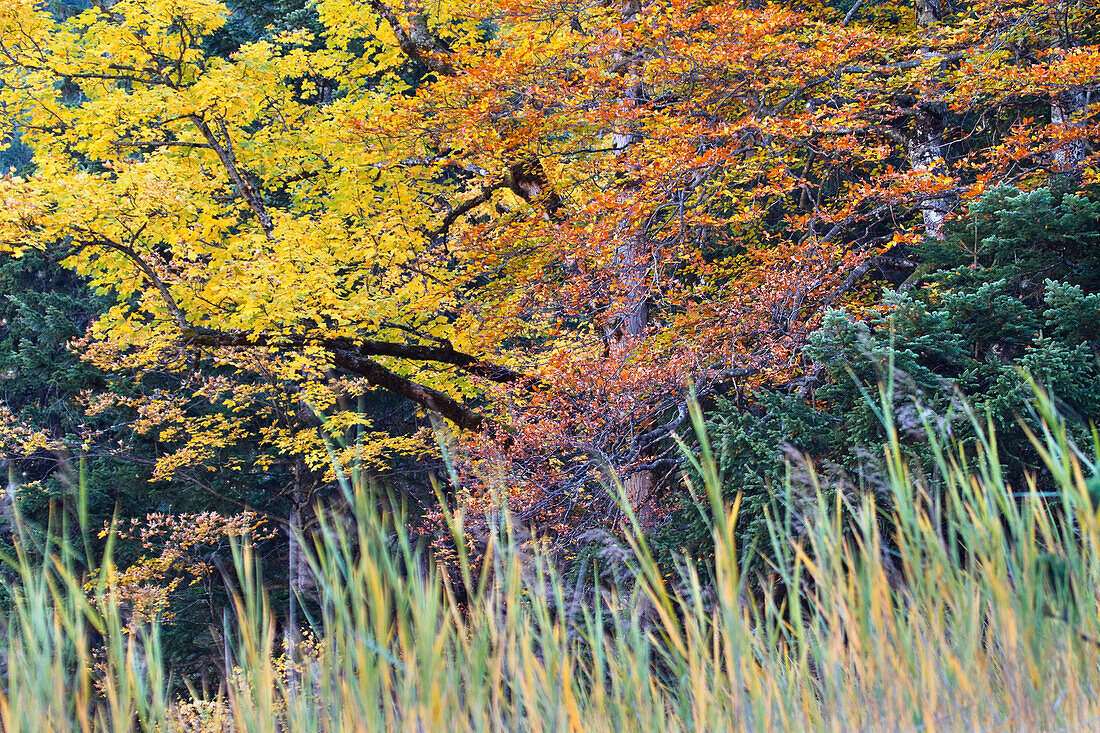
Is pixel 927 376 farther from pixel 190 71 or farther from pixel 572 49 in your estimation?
pixel 190 71

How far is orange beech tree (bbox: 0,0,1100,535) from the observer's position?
698cm

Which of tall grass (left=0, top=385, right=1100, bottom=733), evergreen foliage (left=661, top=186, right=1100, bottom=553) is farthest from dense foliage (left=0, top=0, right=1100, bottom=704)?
tall grass (left=0, top=385, right=1100, bottom=733)

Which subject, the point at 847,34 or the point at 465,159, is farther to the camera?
the point at 465,159

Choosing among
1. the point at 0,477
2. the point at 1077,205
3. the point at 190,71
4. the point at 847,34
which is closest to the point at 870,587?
the point at 1077,205

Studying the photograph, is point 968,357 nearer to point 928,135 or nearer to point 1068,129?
point 1068,129

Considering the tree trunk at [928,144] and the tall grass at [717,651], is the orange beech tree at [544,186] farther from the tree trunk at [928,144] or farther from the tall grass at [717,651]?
the tall grass at [717,651]

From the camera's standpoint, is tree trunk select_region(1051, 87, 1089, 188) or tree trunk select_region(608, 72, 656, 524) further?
tree trunk select_region(608, 72, 656, 524)

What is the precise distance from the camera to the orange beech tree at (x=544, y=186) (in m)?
6.98

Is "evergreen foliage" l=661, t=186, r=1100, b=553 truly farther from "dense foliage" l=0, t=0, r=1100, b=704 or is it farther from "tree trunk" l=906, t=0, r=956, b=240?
"tree trunk" l=906, t=0, r=956, b=240

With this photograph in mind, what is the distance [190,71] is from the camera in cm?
1095

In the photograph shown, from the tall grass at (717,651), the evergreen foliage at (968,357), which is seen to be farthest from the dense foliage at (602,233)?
the tall grass at (717,651)

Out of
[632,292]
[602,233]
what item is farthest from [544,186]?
[602,233]

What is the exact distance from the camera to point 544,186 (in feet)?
31.2

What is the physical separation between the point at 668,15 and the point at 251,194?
19.3ft
